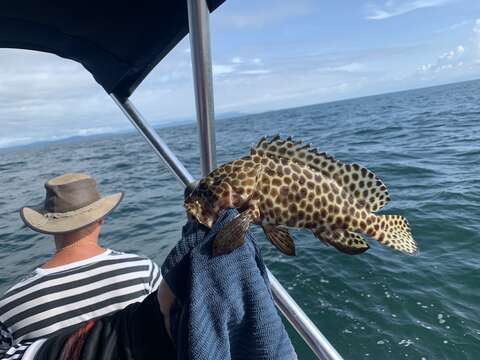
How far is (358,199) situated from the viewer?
90.5 inches

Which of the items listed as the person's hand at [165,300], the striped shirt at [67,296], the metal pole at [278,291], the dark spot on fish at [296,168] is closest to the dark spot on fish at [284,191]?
the dark spot on fish at [296,168]

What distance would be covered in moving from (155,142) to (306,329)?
81.8 inches

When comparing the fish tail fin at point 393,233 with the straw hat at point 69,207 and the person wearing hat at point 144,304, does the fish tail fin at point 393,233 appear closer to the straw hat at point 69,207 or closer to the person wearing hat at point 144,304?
the person wearing hat at point 144,304

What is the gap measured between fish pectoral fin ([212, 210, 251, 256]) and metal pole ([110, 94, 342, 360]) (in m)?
0.68

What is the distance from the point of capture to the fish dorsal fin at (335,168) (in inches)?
89.7

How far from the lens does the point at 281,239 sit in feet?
7.12

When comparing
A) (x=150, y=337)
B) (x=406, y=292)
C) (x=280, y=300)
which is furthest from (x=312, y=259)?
(x=150, y=337)

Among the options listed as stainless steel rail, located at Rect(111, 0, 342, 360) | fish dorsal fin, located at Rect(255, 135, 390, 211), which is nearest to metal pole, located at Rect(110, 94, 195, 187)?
stainless steel rail, located at Rect(111, 0, 342, 360)

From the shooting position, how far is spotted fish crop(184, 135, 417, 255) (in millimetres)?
2176

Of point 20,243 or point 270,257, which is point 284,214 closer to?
point 270,257

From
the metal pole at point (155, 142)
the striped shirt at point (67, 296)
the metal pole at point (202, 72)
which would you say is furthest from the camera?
the metal pole at point (155, 142)

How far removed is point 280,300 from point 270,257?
6.88 metres

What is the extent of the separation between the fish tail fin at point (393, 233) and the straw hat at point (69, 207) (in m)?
2.27

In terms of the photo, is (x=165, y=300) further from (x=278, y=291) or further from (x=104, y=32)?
(x=104, y=32)
